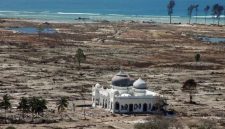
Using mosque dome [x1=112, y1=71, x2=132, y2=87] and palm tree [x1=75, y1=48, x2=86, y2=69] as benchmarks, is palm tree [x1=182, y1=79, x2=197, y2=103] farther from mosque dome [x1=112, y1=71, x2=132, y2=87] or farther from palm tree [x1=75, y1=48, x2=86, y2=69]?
palm tree [x1=75, y1=48, x2=86, y2=69]

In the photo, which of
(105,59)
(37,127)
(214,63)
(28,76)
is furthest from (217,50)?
(37,127)

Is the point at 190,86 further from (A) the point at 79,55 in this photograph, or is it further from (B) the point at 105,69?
(B) the point at 105,69

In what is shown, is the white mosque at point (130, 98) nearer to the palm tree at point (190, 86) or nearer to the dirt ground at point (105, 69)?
the dirt ground at point (105, 69)

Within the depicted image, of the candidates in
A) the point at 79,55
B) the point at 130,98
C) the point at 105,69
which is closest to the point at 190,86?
the point at 130,98

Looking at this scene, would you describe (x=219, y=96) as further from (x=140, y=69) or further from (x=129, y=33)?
(x=129, y=33)

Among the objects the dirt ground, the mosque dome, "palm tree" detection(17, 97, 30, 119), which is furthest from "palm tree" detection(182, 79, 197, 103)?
"palm tree" detection(17, 97, 30, 119)
